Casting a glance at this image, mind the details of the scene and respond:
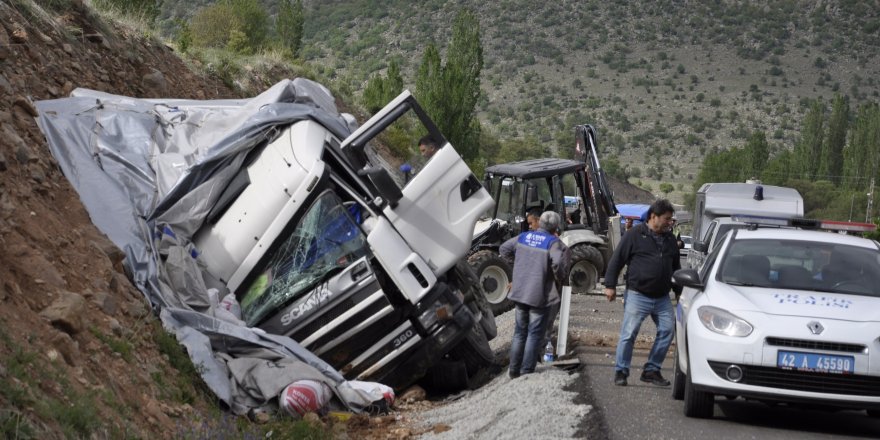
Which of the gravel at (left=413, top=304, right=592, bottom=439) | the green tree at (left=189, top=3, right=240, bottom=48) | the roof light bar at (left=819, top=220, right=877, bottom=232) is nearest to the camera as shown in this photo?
the gravel at (left=413, top=304, right=592, bottom=439)

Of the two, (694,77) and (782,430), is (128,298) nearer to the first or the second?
(782,430)

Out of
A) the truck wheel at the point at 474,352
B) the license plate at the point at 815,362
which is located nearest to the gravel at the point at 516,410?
the truck wheel at the point at 474,352

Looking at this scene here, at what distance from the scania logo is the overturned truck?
443cm

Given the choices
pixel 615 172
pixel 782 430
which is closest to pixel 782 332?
pixel 782 430

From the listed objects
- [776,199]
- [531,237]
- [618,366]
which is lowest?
[776,199]

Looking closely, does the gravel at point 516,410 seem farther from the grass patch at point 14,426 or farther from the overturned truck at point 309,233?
the grass patch at point 14,426

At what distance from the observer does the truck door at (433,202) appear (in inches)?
494

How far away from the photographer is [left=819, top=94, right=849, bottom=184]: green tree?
9325 centimetres

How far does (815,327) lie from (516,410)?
8.83 feet

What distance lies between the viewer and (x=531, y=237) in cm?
1231

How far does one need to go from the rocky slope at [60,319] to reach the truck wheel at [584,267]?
11.6m

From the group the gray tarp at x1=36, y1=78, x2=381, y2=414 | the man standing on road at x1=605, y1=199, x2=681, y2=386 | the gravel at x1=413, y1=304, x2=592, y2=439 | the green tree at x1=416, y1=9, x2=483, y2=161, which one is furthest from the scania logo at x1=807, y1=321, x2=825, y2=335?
the green tree at x1=416, y1=9, x2=483, y2=161

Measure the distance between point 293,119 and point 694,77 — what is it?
10586 cm

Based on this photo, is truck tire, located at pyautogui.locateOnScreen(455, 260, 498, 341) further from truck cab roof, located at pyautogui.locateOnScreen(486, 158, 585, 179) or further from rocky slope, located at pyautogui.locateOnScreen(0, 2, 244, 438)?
truck cab roof, located at pyautogui.locateOnScreen(486, 158, 585, 179)
